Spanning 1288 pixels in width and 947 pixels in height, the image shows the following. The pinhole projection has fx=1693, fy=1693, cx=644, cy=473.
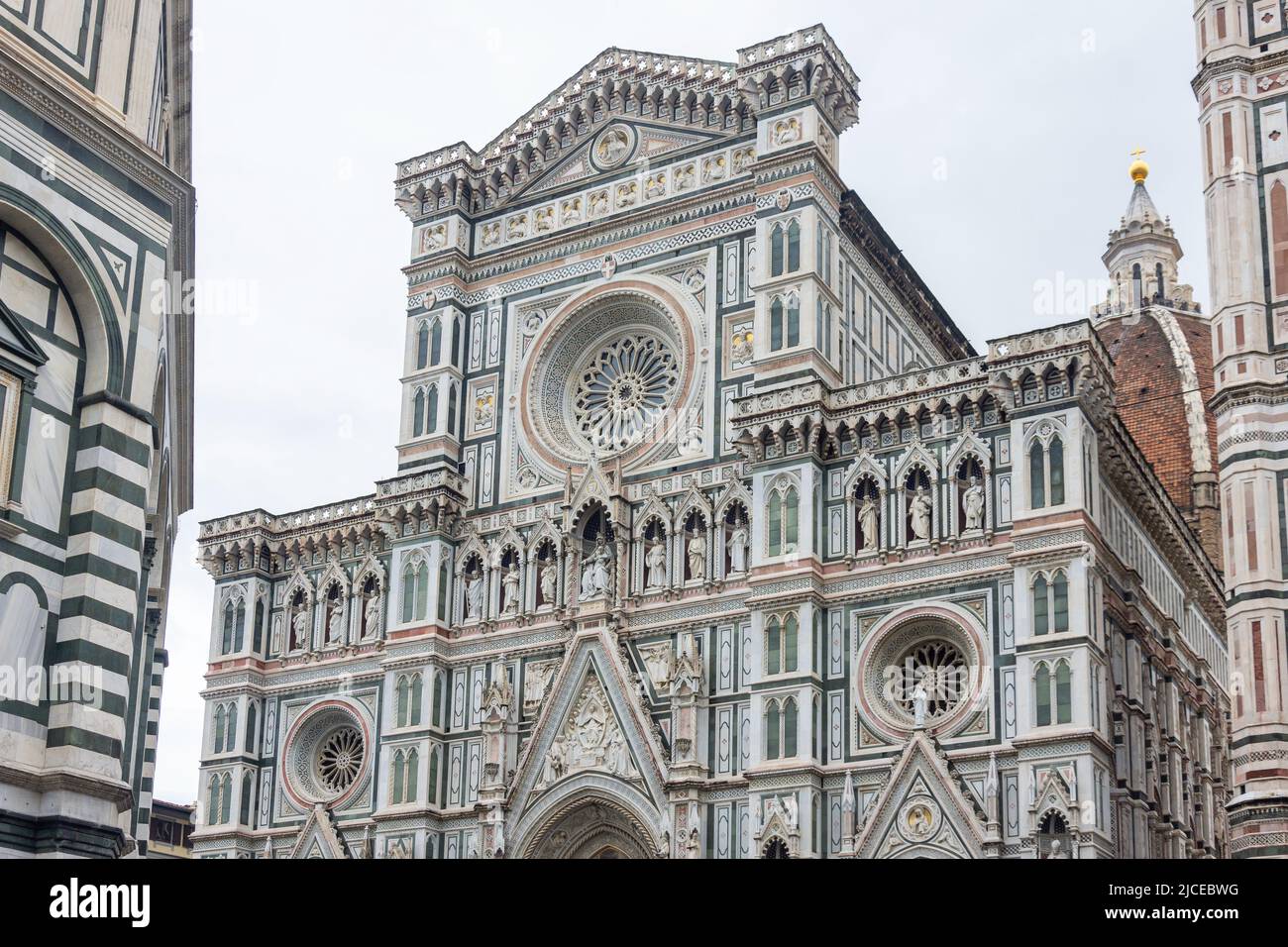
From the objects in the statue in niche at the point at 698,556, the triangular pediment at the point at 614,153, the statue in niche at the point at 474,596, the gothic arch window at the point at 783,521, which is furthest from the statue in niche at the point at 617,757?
the triangular pediment at the point at 614,153

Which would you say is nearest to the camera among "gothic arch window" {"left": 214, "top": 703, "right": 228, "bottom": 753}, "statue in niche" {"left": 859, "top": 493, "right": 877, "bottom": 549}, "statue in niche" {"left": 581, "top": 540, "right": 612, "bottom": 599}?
"statue in niche" {"left": 859, "top": 493, "right": 877, "bottom": 549}

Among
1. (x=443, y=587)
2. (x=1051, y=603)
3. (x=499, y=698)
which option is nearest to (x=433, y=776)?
(x=499, y=698)

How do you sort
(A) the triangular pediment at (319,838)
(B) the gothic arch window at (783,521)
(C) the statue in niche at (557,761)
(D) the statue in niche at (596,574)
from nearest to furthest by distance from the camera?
(B) the gothic arch window at (783,521), (C) the statue in niche at (557,761), (D) the statue in niche at (596,574), (A) the triangular pediment at (319,838)

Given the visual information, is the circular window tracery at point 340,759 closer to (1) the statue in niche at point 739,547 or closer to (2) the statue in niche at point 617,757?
(2) the statue in niche at point 617,757

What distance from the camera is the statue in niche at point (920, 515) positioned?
114 ft

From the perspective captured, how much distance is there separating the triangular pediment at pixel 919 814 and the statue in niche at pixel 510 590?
1054 cm

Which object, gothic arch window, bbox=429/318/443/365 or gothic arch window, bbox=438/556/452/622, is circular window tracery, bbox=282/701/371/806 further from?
gothic arch window, bbox=429/318/443/365

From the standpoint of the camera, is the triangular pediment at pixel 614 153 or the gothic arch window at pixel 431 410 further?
the gothic arch window at pixel 431 410

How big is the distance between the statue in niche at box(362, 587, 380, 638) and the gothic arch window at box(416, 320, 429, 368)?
5896mm

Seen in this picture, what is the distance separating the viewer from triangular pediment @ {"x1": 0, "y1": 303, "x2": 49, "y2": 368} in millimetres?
16953

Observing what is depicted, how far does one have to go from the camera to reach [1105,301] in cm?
8556

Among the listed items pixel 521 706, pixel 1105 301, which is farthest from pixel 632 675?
pixel 1105 301

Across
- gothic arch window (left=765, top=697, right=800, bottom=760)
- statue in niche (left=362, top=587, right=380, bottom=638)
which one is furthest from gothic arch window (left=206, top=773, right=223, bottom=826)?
→ gothic arch window (left=765, top=697, right=800, bottom=760)

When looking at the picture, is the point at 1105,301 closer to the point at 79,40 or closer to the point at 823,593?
the point at 823,593
